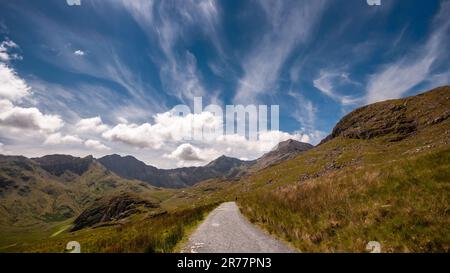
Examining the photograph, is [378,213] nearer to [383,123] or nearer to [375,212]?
[375,212]

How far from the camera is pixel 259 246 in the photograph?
979cm

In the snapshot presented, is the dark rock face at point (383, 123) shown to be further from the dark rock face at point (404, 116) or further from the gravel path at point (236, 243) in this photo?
the gravel path at point (236, 243)

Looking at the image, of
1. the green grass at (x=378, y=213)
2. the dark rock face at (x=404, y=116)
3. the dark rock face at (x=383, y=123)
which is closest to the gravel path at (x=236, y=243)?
the green grass at (x=378, y=213)

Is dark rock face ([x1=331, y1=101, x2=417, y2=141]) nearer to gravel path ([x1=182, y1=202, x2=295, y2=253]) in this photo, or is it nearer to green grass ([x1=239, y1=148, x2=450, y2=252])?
green grass ([x1=239, y1=148, x2=450, y2=252])

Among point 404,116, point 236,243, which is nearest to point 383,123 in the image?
point 404,116

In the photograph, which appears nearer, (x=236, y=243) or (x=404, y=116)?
(x=236, y=243)

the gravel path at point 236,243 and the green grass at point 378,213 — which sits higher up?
the green grass at point 378,213

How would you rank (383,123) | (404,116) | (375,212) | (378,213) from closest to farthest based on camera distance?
1. (378,213)
2. (375,212)
3. (404,116)
4. (383,123)

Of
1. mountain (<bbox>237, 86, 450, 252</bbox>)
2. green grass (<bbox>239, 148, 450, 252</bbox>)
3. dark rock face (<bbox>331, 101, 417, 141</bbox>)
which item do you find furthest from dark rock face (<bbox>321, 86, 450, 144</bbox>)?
green grass (<bbox>239, 148, 450, 252</bbox>)

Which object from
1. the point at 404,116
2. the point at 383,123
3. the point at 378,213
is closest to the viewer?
the point at 378,213
